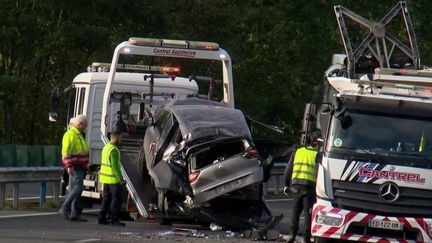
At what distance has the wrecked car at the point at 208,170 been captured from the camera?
64.3 ft

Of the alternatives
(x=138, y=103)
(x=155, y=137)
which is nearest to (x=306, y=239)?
(x=155, y=137)

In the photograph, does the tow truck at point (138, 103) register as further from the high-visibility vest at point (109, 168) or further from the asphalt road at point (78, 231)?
the asphalt road at point (78, 231)

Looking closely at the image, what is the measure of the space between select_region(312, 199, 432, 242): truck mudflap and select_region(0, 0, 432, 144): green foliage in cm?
1904

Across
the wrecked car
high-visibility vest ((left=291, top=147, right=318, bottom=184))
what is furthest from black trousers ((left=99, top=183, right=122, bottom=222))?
high-visibility vest ((left=291, top=147, right=318, bottom=184))

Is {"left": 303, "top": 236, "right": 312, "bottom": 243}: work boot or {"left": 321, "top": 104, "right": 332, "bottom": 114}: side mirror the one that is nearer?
{"left": 321, "top": 104, "right": 332, "bottom": 114}: side mirror

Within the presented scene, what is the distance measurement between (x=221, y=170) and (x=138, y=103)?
4601 millimetres

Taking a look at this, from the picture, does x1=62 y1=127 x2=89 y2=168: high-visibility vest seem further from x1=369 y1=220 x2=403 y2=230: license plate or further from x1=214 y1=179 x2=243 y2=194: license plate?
x1=369 y1=220 x2=403 y2=230: license plate

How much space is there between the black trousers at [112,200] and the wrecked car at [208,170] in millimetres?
523

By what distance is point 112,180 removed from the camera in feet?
67.9

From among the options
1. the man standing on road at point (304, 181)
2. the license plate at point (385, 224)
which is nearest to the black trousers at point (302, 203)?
the man standing on road at point (304, 181)

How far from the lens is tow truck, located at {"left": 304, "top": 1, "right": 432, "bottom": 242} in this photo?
17.2 meters

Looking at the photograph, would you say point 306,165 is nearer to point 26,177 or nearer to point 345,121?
point 345,121

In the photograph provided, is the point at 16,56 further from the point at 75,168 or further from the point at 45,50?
the point at 75,168

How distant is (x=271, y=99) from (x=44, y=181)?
2008 cm
